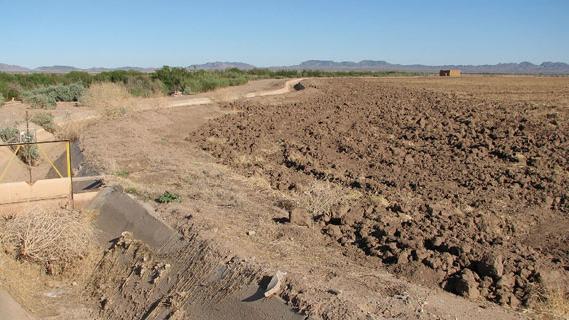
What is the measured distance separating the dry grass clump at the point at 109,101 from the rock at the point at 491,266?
21.2 metres

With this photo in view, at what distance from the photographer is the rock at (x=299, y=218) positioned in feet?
35.3

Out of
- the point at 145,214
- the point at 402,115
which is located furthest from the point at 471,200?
the point at 402,115

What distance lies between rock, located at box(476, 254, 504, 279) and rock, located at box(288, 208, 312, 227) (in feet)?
10.5

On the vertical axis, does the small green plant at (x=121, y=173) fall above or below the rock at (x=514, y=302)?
above

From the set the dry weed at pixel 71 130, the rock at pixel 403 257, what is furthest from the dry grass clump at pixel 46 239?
the dry weed at pixel 71 130

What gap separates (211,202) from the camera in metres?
12.5

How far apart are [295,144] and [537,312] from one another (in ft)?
48.0

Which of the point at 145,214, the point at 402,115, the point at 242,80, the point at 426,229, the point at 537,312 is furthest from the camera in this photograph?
the point at 242,80

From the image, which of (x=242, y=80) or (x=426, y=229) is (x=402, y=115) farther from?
(x=242, y=80)

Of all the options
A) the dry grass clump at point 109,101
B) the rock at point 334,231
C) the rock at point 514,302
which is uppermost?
the dry grass clump at point 109,101

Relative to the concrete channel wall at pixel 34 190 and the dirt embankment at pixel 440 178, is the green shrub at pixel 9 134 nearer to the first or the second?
the dirt embankment at pixel 440 178

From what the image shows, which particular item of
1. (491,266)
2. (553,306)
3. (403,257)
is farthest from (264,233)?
(553,306)

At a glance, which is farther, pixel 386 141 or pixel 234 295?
pixel 386 141

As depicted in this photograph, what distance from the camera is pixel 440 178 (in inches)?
599
